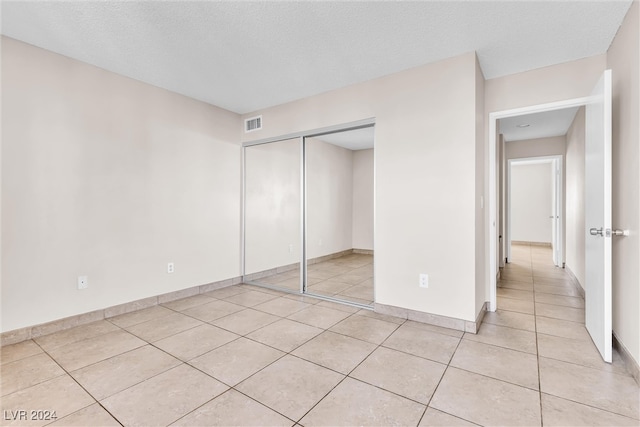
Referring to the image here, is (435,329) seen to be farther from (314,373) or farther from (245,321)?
(245,321)

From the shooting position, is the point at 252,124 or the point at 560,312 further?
the point at 252,124

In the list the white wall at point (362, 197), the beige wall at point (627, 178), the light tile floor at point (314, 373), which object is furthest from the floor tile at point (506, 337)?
the white wall at point (362, 197)

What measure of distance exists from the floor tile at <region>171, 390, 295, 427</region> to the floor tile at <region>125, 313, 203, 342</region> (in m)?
1.16

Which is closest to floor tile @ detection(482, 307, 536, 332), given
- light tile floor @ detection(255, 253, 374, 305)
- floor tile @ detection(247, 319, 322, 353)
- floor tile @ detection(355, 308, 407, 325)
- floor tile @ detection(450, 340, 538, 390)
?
floor tile @ detection(450, 340, 538, 390)

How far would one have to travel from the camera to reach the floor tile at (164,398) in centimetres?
159

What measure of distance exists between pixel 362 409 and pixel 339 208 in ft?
16.0

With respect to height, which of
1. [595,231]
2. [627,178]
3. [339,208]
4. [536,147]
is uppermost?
[536,147]

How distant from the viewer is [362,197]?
6.70 metres

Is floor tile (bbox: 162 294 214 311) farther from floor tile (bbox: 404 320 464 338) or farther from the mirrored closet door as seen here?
floor tile (bbox: 404 320 464 338)

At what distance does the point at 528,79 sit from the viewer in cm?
295

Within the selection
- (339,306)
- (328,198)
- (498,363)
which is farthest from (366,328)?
(328,198)

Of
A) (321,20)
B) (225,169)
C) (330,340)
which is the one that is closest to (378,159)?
(321,20)

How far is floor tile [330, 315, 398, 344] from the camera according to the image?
8.39 ft

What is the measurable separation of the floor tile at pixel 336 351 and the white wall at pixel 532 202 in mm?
8393
